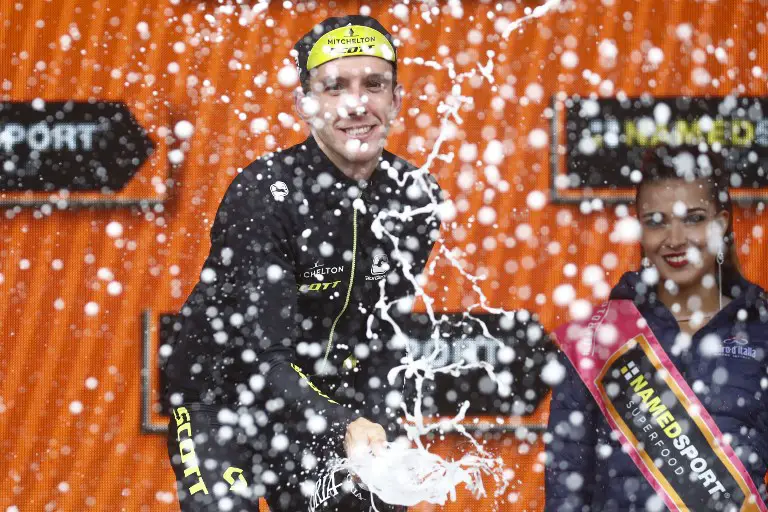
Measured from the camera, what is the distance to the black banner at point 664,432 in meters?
1.76

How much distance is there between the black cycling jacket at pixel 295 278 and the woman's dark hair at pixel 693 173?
1.57 ft

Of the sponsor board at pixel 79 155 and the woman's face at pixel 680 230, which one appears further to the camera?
the sponsor board at pixel 79 155

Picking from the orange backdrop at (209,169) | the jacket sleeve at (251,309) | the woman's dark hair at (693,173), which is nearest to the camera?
the jacket sleeve at (251,309)

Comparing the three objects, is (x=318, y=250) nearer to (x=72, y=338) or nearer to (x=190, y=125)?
(x=190, y=125)

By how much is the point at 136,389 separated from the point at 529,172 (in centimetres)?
114

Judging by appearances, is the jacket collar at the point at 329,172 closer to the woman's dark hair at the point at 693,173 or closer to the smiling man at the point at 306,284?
the smiling man at the point at 306,284

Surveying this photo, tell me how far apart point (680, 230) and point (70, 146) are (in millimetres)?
1505

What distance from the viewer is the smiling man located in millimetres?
1756

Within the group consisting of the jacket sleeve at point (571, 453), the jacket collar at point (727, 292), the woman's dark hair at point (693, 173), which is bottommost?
the jacket sleeve at point (571, 453)

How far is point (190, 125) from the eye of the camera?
2.37 meters

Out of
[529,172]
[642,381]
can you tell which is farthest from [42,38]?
[642,381]

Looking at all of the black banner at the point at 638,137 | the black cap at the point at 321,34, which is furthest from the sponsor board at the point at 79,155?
the black banner at the point at 638,137

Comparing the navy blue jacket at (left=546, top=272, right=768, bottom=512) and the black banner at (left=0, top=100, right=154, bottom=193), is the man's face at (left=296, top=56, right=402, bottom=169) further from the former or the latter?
the black banner at (left=0, top=100, right=154, bottom=193)

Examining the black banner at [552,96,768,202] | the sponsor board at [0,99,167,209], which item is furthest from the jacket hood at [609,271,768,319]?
the sponsor board at [0,99,167,209]
